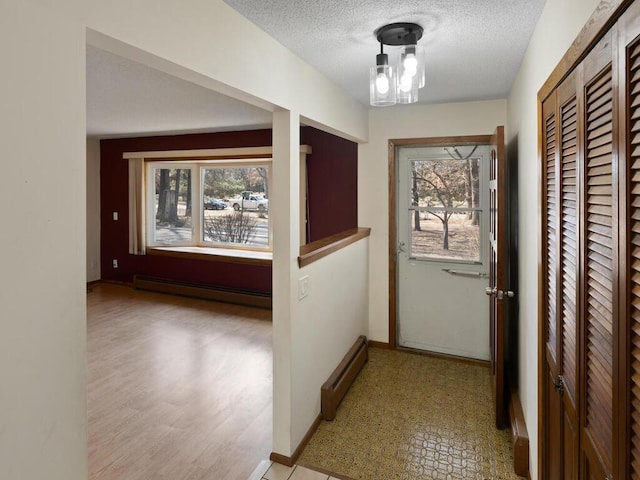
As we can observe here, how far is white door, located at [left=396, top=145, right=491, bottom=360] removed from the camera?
11.8 feet

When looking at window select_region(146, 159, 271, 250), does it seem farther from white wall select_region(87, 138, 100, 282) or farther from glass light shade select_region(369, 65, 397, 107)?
glass light shade select_region(369, 65, 397, 107)

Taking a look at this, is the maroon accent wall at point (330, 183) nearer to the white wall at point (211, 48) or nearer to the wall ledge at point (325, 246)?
the wall ledge at point (325, 246)

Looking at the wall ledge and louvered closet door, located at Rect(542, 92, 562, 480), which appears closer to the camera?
louvered closet door, located at Rect(542, 92, 562, 480)

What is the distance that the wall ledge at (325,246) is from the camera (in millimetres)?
2436

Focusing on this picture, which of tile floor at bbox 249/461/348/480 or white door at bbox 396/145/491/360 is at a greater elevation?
white door at bbox 396/145/491/360

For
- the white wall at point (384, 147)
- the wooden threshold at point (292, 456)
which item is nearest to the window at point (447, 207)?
the white wall at point (384, 147)

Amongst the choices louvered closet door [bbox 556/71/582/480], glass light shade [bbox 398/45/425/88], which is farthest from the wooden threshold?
glass light shade [bbox 398/45/425/88]

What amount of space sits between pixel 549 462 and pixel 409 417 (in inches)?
44.9

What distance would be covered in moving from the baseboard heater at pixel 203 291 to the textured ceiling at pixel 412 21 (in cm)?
333

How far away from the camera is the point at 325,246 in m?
2.80

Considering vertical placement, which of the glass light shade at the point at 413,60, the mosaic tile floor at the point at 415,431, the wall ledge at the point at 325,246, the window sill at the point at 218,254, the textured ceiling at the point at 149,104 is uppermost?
the textured ceiling at the point at 149,104

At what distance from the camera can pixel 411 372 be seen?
3.46 metres

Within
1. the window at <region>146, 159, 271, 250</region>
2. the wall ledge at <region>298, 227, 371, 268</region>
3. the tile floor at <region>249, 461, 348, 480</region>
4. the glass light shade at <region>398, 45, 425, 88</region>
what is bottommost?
the tile floor at <region>249, 461, 348, 480</region>

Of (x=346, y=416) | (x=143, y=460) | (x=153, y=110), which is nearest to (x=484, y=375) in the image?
(x=346, y=416)
